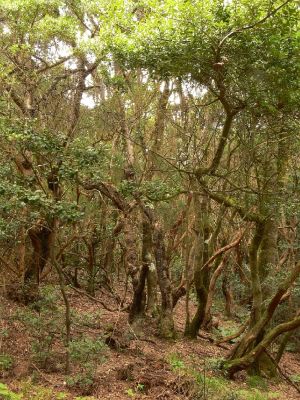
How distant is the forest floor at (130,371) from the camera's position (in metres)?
6.93

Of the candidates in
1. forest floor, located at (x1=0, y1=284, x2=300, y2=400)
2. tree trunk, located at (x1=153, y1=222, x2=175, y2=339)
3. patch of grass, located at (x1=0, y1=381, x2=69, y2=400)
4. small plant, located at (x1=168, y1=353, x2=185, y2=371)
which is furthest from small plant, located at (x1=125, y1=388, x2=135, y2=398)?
tree trunk, located at (x1=153, y1=222, x2=175, y2=339)

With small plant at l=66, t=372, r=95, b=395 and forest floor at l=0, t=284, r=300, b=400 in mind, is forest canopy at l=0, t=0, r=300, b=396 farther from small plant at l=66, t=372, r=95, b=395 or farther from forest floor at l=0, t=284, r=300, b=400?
small plant at l=66, t=372, r=95, b=395

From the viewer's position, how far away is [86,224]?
534 inches

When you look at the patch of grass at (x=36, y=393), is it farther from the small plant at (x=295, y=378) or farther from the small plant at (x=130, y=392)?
the small plant at (x=295, y=378)

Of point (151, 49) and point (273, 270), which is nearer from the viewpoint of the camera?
point (151, 49)

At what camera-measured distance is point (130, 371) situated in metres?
7.84

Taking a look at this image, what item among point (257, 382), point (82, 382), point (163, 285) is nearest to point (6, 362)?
point (82, 382)

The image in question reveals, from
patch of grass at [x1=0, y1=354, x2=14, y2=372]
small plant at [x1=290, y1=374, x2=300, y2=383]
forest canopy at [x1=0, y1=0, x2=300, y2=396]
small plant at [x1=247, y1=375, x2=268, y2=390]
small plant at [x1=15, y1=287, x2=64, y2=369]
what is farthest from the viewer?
small plant at [x1=290, y1=374, x2=300, y2=383]

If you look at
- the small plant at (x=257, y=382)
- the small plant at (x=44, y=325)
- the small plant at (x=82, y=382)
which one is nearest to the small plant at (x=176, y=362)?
the small plant at (x=257, y=382)

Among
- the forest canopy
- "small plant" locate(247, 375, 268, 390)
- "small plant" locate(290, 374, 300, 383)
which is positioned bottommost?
"small plant" locate(290, 374, 300, 383)

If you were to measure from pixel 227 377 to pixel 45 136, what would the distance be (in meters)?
5.87

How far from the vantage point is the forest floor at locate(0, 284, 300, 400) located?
6926 millimetres

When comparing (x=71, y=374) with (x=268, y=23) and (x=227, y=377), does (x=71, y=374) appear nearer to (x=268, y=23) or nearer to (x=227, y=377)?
(x=227, y=377)

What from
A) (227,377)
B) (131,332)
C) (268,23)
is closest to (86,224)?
(131,332)
